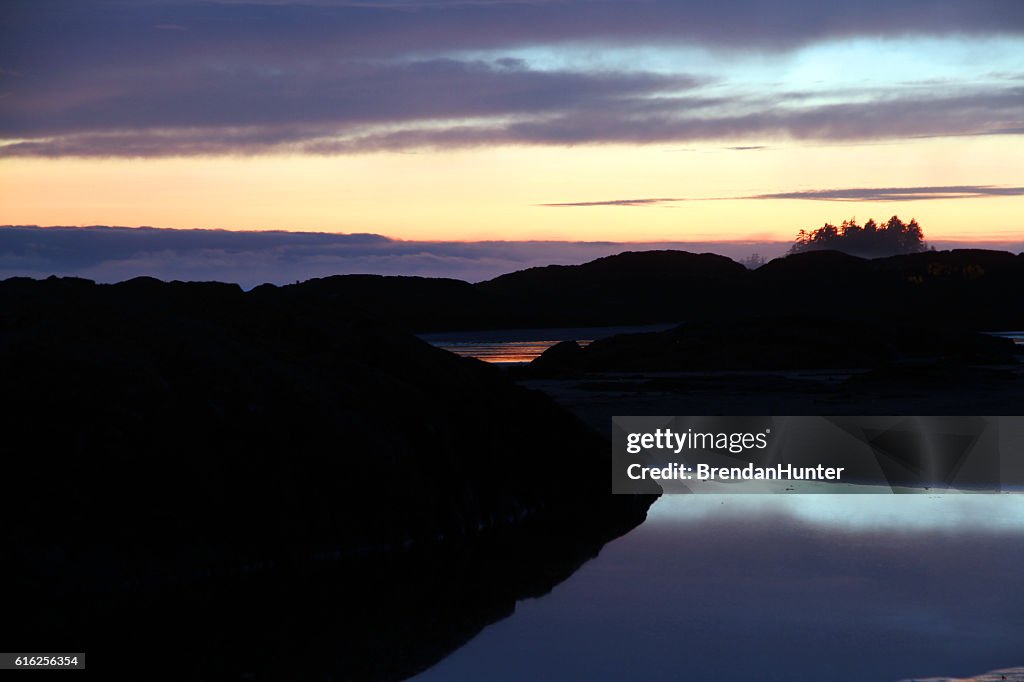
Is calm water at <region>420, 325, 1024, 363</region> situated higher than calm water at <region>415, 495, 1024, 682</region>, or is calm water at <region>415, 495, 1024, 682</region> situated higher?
calm water at <region>415, 495, 1024, 682</region>

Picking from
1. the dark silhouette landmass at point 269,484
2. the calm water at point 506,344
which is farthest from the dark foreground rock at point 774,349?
the dark silhouette landmass at point 269,484

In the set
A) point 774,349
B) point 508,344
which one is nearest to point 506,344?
point 508,344

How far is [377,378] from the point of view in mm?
14055

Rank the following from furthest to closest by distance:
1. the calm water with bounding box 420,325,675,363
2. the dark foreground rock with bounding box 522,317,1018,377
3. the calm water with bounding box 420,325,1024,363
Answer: the calm water with bounding box 420,325,1024,363
the calm water with bounding box 420,325,675,363
the dark foreground rock with bounding box 522,317,1018,377

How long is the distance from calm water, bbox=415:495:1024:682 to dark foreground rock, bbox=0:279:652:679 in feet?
2.25

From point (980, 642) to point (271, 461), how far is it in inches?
272

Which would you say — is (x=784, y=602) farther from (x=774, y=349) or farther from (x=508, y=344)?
(x=508, y=344)

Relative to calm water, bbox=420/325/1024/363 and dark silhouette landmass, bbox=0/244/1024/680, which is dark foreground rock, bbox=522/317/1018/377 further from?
dark silhouette landmass, bbox=0/244/1024/680

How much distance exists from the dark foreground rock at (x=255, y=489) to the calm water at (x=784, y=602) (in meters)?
0.68

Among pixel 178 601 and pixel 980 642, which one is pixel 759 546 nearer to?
pixel 980 642

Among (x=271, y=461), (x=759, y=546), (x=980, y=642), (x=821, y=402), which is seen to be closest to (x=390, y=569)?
(x=271, y=461)

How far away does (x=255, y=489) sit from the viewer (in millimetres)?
11781

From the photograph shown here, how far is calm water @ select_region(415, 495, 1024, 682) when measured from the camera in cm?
883

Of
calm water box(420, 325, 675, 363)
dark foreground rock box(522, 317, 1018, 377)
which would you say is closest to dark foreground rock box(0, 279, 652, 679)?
dark foreground rock box(522, 317, 1018, 377)
